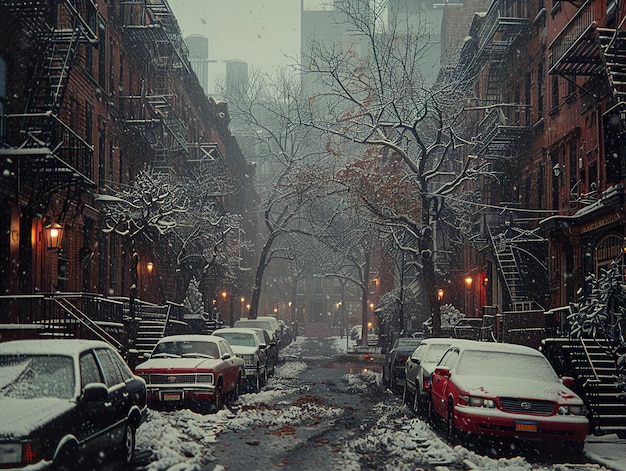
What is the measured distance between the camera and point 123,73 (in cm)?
3259

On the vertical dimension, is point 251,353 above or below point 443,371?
below

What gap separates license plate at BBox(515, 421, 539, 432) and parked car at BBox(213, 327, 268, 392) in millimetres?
10875

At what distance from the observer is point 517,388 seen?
1229 centimetres

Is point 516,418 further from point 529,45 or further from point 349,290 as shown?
point 349,290

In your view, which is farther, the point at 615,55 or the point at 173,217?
the point at 173,217

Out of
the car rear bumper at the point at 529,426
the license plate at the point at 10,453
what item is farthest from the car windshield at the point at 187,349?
the license plate at the point at 10,453

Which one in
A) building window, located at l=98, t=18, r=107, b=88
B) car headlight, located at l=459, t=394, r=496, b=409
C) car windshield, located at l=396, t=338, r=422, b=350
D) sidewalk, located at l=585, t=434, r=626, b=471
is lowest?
sidewalk, located at l=585, t=434, r=626, b=471

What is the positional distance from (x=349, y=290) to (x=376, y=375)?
67.6 meters

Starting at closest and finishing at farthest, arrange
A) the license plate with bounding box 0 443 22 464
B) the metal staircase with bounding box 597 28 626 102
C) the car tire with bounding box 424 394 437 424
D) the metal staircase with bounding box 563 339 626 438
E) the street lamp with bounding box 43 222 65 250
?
the license plate with bounding box 0 443 22 464 → the metal staircase with bounding box 563 339 626 438 → the car tire with bounding box 424 394 437 424 → the metal staircase with bounding box 597 28 626 102 → the street lamp with bounding box 43 222 65 250

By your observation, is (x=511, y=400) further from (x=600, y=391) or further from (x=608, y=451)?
(x=600, y=391)

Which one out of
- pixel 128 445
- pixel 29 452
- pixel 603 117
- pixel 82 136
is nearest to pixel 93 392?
pixel 29 452

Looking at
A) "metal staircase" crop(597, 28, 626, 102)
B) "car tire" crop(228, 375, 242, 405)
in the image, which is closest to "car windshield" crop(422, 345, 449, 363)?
"car tire" crop(228, 375, 242, 405)

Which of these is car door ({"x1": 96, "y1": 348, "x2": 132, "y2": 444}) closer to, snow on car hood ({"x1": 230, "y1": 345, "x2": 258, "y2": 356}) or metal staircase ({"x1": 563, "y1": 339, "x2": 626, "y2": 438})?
metal staircase ({"x1": 563, "y1": 339, "x2": 626, "y2": 438})

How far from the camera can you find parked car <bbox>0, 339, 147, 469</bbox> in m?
7.38
